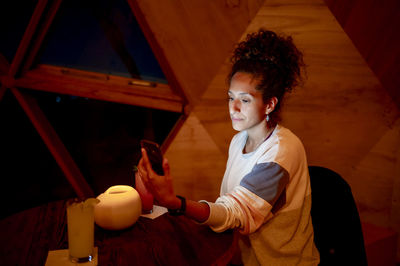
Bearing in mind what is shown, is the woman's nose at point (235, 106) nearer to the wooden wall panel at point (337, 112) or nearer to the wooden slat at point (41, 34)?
the wooden wall panel at point (337, 112)

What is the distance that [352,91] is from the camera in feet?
6.72

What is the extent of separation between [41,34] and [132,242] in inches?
62.2

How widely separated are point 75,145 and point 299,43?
180cm

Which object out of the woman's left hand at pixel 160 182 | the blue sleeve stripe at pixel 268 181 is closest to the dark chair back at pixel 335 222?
the blue sleeve stripe at pixel 268 181

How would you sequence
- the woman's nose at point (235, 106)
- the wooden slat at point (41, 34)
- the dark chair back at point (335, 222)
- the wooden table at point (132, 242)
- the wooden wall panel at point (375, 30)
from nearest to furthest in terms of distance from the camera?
the wooden table at point (132, 242) → the dark chair back at point (335, 222) → the woman's nose at point (235, 106) → the wooden wall panel at point (375, 30) → the wooden slat at point (41, 34)

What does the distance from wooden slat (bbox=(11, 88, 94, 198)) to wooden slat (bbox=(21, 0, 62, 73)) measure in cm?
20

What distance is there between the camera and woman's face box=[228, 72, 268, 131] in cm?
131

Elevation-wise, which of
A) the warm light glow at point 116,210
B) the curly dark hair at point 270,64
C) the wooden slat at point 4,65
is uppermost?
the wooden slat at point 4,65

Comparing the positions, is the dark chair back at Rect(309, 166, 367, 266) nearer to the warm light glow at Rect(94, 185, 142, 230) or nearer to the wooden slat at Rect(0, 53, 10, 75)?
the warm light glow at Rect(94, 185, 142, 230)

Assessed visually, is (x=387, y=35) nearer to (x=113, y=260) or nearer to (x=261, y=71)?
(x=261, y=71)

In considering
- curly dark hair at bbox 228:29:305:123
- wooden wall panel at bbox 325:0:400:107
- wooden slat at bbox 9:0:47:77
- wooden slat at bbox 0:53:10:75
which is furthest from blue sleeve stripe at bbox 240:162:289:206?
wooden slat at bbox 0:53:10:75

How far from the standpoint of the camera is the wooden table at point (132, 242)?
970 mm

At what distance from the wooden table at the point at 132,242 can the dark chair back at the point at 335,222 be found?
1.41 feet

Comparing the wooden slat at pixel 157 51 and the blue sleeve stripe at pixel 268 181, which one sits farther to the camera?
the wooden slat at pixel 157 51
